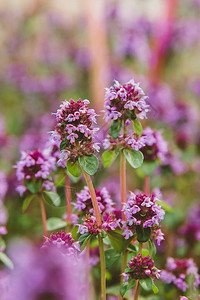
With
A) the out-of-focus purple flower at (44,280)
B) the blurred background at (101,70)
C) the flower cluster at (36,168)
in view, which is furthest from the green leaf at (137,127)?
the blurred background at (101,70)

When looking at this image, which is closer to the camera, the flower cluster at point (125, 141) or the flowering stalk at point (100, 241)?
the flowering stalk at point (100, 241)

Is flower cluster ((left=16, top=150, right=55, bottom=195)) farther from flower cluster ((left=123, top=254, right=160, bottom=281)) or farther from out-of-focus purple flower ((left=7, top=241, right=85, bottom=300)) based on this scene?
out-of-focus purple flower ((left=7, top=241, right=85, bottom=300))

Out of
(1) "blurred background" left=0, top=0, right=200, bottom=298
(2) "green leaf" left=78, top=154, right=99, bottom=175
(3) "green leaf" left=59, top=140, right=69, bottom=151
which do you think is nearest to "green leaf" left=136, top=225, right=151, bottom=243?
(2) "green leaf" left=78, top=154, right=99, bottom=175

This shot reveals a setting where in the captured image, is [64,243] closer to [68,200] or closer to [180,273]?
[68,200]

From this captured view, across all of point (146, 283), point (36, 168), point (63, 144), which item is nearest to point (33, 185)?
point (36, 168)

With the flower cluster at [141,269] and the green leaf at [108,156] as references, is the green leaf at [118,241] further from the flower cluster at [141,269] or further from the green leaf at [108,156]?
the green leaf at [108,156]

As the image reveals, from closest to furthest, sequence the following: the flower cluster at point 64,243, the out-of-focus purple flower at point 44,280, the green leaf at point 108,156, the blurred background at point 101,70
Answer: the out-of-focus purple flower at point 44,280
the flower cluster at point 64,243
the green leaf at point 108,156
the blurred background at point 101,70
